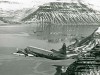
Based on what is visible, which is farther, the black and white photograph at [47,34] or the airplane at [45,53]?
the airplane at [45,53]

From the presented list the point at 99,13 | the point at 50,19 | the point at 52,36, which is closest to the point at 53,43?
the point at 52,36

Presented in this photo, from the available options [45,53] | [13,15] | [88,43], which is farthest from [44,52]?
[13,15]

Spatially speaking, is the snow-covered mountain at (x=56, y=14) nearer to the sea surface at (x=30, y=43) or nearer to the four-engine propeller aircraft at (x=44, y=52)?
the sea surface at (x=30, y=43)

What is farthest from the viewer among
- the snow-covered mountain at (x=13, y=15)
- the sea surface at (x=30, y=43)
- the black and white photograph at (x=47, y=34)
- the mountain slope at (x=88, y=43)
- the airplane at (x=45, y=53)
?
the snow-covered mountain at (x=13, y=15)

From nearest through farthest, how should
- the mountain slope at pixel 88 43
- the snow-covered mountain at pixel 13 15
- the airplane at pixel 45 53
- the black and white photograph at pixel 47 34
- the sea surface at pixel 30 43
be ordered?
the sea surface at pixel 30 43 → the black and white photograph at pixel 47 34 → the airplane at pixel 45 53 → the mountain slope at pixel 88 43 → the snow-covered mountain at pixel 13 15

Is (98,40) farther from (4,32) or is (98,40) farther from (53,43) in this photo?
(4,32)

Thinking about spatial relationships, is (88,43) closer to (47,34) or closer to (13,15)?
(47,34)

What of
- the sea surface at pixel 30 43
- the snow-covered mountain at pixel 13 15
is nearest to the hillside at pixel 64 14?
the snow-covered mountain at pixel 13 15

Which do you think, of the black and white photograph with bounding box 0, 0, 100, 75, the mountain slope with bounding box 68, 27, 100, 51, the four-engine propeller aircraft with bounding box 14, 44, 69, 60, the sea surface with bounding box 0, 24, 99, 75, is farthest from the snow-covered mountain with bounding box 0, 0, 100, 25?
the four-engine propeller aircraft with bounding box 14, 44, 69, 60
